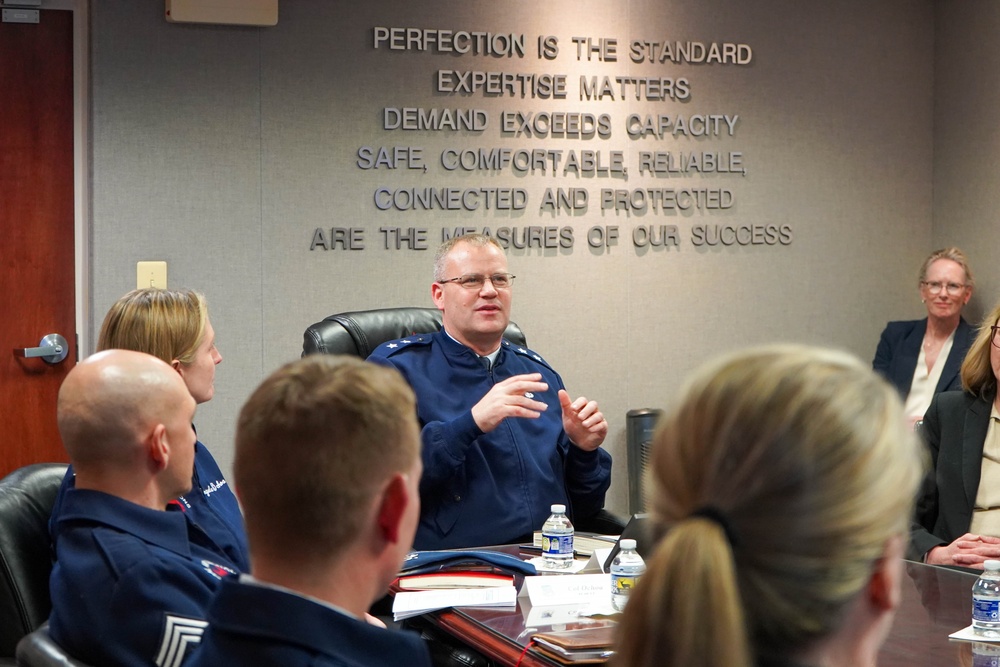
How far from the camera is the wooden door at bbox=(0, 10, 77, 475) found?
4.27 metres

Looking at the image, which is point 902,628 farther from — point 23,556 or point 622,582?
point 23,556

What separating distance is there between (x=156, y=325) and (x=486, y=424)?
916 millimetres

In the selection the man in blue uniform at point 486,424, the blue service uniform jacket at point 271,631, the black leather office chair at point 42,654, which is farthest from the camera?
the man in blue uniform at point 486,424

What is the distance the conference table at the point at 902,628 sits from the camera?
1875mm

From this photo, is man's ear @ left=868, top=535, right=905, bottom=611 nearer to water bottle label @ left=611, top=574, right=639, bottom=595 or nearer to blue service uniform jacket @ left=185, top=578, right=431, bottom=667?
blue service uniform jacket @ left=185, top=578, right=431, bottom=667

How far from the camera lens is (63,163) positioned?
4355mm

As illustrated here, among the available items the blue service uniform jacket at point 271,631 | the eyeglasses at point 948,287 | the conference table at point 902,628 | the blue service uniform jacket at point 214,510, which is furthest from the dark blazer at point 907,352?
the blue service uniform jacket at point 271,631

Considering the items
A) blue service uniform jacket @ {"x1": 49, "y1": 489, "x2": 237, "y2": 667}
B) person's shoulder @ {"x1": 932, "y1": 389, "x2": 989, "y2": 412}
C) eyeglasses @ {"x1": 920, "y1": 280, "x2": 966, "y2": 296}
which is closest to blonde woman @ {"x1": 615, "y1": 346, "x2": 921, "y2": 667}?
blue service uniform jacket @ {"x1": 49, "y1": 489, "x2": 237, "y2": 667}

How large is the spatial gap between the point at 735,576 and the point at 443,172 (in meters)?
3.95

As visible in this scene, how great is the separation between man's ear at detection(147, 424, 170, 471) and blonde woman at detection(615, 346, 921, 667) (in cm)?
113

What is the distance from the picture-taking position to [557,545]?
8.28ft

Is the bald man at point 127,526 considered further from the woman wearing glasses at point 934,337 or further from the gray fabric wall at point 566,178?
the woman wearing glasses at point 934,337

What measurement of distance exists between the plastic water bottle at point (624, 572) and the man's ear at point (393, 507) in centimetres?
102

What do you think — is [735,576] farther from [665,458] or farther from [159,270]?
[159,270]
